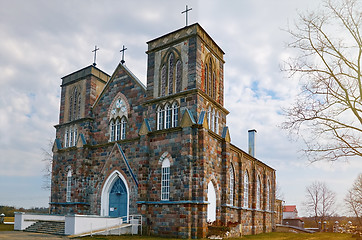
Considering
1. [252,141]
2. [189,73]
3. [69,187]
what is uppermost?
[189,73]

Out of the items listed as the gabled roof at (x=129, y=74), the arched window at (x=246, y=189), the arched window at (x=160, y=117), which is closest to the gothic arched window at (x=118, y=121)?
the gabled roof at (x=129, y=74)

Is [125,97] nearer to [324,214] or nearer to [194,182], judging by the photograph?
[194,182]

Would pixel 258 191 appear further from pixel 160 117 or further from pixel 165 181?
pixel 160 117

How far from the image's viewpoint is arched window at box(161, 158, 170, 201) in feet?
72.5

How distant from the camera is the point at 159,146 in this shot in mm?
23078

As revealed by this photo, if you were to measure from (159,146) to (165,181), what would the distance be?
2.35 metres

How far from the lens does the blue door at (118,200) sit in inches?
987

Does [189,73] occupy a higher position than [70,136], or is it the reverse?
[189,73]

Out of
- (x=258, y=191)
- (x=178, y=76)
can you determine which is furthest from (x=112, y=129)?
(x=258, y=191)

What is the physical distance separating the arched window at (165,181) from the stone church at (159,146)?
0.21 ft

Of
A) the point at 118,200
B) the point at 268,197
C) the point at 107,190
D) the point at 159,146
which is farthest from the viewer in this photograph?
the point at 268,197

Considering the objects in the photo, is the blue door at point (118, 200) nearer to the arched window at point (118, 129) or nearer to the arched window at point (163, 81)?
the arched window at point (118, 129)

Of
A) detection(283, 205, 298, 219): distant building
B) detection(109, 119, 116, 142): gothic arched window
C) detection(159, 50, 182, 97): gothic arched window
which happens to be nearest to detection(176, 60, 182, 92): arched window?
detection(159, 50, 182, 97): gothic arched window

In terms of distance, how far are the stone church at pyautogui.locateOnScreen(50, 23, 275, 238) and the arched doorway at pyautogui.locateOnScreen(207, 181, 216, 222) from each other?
0.21 feet
